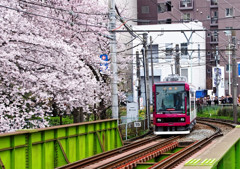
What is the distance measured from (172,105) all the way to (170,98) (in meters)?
0.53

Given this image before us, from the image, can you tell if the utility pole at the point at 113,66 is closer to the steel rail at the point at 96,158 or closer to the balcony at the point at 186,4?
the steel rail at the point at 96,158

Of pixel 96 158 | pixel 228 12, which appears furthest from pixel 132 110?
pixel 228 12

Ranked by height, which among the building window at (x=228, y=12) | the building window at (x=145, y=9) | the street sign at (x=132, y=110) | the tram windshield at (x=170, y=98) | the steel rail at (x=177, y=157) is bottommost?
the steel rail at (x=177, y=157)

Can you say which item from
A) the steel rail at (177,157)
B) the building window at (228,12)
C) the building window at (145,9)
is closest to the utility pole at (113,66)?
the steel rail at (177,157)

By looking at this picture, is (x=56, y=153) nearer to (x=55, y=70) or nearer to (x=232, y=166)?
(x=55, y=70)

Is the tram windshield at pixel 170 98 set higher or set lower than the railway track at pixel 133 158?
higher

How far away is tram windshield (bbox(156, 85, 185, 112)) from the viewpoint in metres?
27.5

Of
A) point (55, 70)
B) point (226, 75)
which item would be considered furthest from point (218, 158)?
point (226, 75)

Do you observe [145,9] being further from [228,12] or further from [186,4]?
[228,12]

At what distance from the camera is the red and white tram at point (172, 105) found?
90.2ft

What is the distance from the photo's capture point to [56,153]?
46.6 ft

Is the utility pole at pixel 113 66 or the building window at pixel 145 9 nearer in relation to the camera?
the utility pole at pixel 113 66

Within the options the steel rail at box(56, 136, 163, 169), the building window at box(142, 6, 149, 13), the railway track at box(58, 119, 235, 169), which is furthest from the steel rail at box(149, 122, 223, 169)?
the building window at box(142, 6, 149, 13)

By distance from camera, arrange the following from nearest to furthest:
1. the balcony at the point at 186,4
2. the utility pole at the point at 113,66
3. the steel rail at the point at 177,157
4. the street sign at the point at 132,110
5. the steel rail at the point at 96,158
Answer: the steel rail at the point at 96,158 → the steel rail at the point at 177,157 → the utility pole at the point at 113,66 → the street sign at the point at 132,110 → the balcony at the point at 186,4
